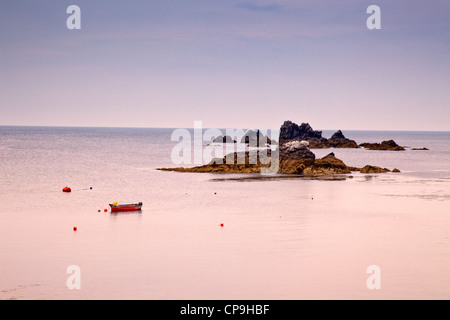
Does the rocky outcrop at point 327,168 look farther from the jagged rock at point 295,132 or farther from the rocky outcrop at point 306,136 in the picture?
the jagged rock at point 295,132

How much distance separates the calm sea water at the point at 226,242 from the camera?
27.5 m

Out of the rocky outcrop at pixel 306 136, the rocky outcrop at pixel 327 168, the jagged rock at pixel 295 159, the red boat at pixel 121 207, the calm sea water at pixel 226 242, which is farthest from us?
the rocky outcrop at pixel 306 136

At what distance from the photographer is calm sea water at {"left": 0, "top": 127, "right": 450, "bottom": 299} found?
2747 cm

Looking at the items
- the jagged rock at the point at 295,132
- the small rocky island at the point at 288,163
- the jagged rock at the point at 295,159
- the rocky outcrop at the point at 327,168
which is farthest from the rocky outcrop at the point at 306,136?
the jagged rock at the point at 295,159

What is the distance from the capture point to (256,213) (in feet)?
164

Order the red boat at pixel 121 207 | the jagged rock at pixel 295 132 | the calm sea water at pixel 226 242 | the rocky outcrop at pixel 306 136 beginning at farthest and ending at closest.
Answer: the jagged rock at pixel 295 132 < the rocky outcrop at pixel 306 136 < the red boat at pixel 121 207 < the calm sea water at pixel 226 242

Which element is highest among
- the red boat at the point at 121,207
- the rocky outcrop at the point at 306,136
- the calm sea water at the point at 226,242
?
the rocky outcrop at the point at 306,136

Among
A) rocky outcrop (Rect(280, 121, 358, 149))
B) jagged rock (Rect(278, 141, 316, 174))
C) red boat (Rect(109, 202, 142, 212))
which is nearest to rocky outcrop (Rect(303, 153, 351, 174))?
jagged rock (Rect(278, 141, 316, 174))

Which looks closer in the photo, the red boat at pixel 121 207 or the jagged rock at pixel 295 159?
the red boat at pixel 121 207

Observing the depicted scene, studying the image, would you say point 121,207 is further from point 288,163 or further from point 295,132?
point 295,132

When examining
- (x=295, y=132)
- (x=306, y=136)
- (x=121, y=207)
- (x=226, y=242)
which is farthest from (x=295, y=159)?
(x=306, y=136)

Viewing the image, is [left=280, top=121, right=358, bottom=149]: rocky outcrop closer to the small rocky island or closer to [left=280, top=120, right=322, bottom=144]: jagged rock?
[left=280, top=120, right=322, bottom=144]: jagged rock

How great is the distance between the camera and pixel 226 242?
1478 inches
